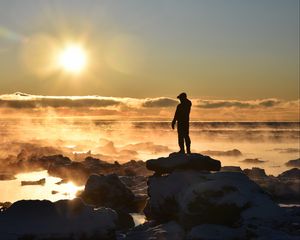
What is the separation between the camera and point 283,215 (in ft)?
70.9

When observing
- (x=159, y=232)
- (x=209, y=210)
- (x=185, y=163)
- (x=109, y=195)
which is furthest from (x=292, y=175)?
(x=159, y=232)

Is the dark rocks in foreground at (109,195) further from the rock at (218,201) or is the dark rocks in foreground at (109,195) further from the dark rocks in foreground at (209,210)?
the rock at (218,201)

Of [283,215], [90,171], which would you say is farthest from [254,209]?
[90,171]

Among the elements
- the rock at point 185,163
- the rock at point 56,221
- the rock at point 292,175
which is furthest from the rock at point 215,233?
the rock at point 292,175

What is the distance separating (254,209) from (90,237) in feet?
24.2

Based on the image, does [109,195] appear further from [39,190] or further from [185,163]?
[39,190]

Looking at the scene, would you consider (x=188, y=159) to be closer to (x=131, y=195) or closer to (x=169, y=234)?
(x=169, y=234)

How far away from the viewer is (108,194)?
3366 cm

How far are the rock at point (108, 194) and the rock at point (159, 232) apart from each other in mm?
7894

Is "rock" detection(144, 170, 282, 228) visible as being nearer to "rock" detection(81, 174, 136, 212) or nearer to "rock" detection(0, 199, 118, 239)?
"rock" detection(0, 199, 118, 239)

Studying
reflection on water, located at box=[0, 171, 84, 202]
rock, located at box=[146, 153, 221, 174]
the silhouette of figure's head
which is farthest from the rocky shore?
reflection on water, located at box=[0, 171, 84, 202]

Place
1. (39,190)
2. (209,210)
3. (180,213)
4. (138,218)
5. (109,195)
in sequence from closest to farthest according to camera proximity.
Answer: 1. (209,210)
2. (180,213)
3. (138,218)
4. (109,195)
5. (39,190)

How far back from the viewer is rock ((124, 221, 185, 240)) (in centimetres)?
2262

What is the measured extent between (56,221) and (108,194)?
13.4 meters
